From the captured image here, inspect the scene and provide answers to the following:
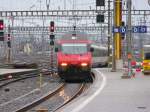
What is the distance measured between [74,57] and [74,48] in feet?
2.49

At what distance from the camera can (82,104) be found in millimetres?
17031

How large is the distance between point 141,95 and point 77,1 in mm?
41199

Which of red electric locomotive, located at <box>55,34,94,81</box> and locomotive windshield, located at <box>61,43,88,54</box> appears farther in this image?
locomotive windshield, located at <box>61,43,88,54</box>

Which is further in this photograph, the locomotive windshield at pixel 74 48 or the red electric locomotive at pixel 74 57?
the locomotive windshield at pixel 74 48

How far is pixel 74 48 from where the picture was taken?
34.8m

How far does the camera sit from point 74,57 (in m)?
34.3

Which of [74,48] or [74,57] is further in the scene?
[74,48]

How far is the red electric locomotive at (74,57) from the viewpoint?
3400cm

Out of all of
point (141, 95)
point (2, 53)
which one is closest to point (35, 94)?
point (141, 95)

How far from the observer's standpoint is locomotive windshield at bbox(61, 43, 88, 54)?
34.6 meters

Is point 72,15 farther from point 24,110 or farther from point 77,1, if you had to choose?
point 24,110

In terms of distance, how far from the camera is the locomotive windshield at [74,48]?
113ft

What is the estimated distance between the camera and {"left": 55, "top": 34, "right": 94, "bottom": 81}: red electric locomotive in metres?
34.0

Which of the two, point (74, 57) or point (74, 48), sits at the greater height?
point (74, 48)
